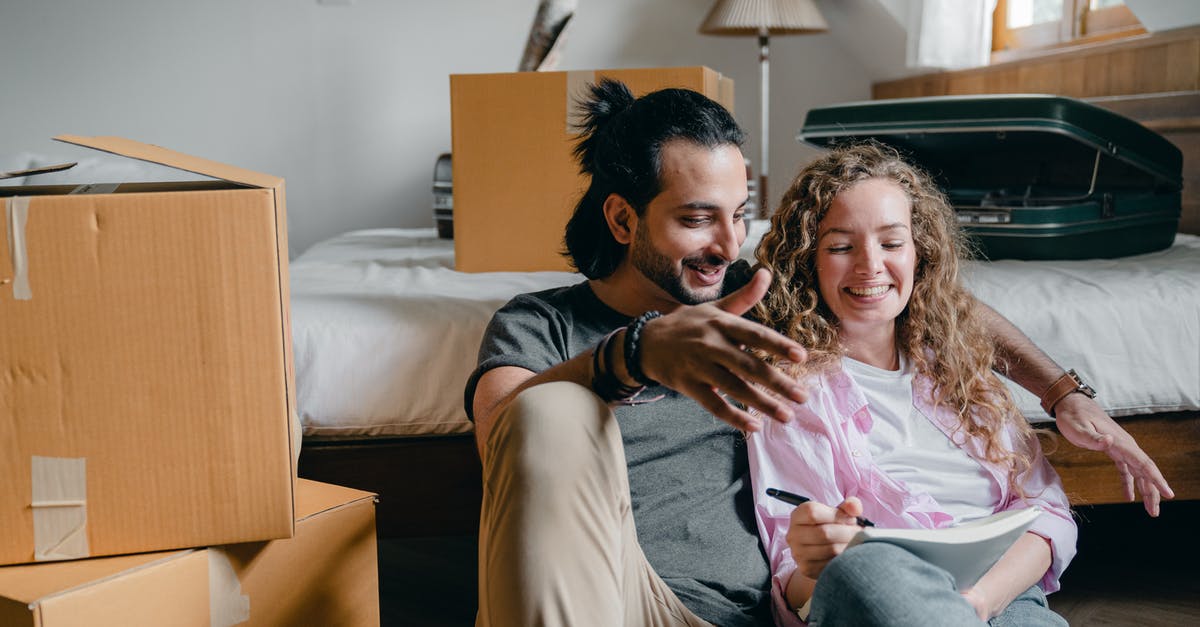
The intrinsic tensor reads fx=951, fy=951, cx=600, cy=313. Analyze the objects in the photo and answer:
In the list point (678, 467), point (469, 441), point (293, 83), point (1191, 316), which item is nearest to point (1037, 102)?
point (1191, 316)

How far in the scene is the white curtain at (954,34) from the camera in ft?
8.38

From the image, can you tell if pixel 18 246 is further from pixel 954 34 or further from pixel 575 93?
pixel 954 34

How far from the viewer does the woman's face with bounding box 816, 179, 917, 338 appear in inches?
44.8

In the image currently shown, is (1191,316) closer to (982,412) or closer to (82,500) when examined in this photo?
(982,412)

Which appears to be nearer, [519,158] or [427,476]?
[427,476]

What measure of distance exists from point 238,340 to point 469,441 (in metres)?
0.48

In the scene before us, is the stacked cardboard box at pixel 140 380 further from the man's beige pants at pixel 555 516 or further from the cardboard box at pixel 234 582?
the man's beige pants at pixel 555 516

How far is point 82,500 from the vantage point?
0.87m

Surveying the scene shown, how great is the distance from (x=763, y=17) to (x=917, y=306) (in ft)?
6.22

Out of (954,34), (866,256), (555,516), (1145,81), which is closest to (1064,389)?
(866,256)

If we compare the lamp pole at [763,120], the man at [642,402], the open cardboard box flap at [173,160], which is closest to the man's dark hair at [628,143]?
the man at [642,402]

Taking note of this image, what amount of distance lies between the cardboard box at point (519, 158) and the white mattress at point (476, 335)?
10cm

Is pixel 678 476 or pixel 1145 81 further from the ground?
pixel 1145 81

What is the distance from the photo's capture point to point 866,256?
44.7 inches
